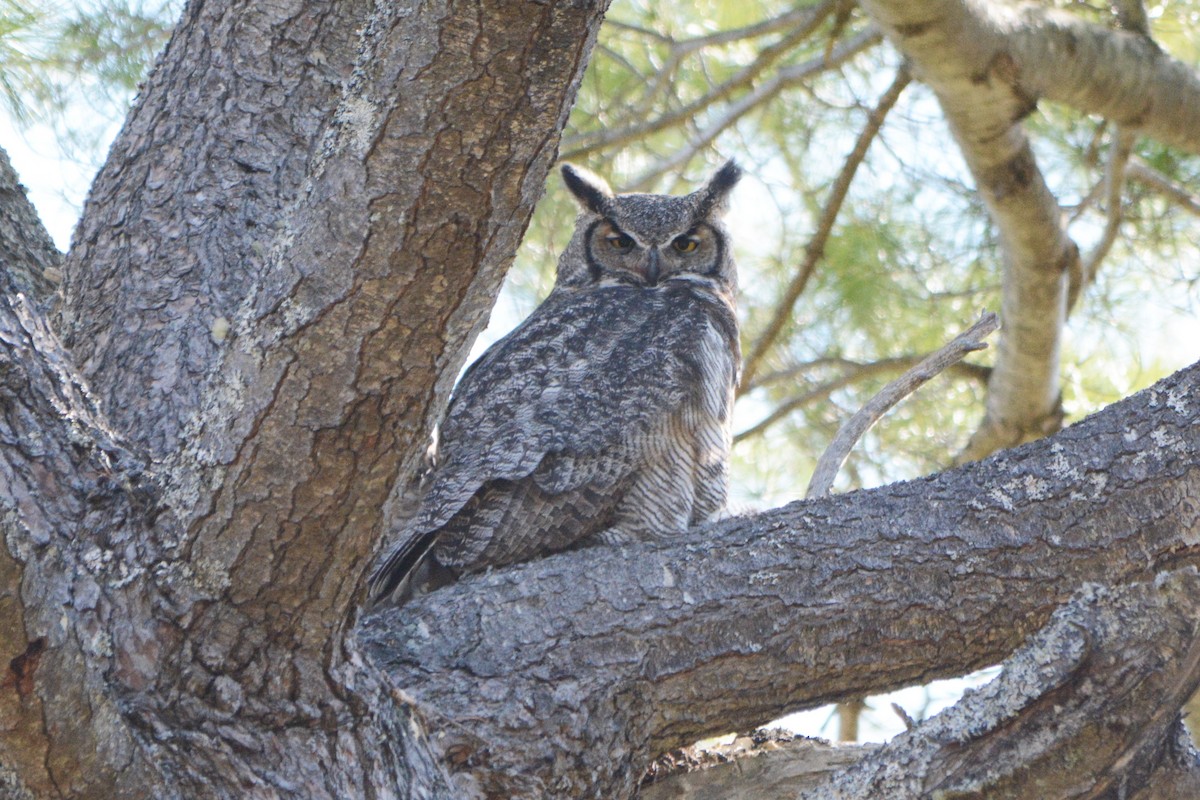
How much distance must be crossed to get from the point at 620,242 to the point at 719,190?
39 centimetres

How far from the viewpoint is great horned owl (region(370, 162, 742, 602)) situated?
2570 millimetres

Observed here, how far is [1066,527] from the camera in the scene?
1.99m

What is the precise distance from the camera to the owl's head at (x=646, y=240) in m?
3.62

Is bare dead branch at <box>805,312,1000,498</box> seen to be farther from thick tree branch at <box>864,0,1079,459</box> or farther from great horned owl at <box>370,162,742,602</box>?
thick tree branch at <box>864,0,1079,459</box>

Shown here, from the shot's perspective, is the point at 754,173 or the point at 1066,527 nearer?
the point at 1066,527

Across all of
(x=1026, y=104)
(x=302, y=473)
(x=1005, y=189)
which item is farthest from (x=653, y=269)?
(x=302, y=473)

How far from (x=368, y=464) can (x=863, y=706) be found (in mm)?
2230

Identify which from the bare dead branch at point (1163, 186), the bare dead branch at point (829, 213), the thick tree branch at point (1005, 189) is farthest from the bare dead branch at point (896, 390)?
the bare dead branch at point (1163, 186)

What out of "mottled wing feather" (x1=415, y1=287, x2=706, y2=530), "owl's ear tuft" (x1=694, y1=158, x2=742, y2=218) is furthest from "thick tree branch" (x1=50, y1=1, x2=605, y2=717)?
"owl's ear tuft" (x1=694, y1=158, x2=742, y2=218)

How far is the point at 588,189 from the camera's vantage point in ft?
12.2

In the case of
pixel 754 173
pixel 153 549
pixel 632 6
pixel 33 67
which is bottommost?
pixel 153 549

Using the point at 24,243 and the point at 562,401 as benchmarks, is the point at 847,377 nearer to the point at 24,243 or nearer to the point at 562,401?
the point at 562,401

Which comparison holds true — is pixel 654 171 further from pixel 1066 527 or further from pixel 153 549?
pixel 153 549

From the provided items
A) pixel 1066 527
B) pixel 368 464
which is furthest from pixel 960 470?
pixel 368 464
